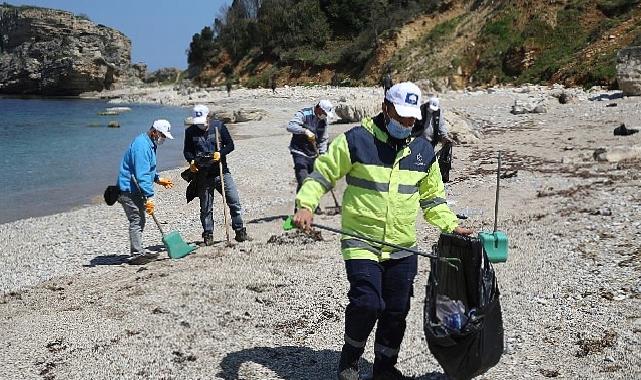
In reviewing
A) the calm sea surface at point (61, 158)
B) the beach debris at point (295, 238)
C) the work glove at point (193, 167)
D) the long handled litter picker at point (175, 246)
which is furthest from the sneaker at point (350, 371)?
the calm sea surface at point (61, 158)

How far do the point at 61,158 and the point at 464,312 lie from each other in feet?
79.9

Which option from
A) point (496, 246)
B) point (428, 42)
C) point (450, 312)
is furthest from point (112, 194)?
point (428, 42)

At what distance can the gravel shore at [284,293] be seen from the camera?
5121 mm

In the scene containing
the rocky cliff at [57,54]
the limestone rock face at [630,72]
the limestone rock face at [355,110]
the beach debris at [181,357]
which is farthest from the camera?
the rocky cliff at [57,54]

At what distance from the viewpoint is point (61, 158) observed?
2617 centimetres

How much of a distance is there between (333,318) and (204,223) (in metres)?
3.96

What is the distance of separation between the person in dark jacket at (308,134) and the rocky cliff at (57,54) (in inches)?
3343

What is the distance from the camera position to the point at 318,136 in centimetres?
1024

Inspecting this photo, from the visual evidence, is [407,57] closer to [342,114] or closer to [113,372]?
[342,114]

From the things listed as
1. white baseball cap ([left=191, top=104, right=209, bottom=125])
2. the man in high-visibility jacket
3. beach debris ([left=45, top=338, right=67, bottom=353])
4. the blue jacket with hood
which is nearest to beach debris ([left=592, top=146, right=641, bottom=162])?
white baseball cap ([left=191, top=104, right=209, bottom=125])

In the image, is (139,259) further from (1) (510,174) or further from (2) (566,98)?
(2) (566,98)

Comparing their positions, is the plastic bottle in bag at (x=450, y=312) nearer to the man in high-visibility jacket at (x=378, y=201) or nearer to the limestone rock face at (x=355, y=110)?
the man in high-visibility jacket at (x=378, y=201)

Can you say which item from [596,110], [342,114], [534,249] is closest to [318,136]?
[534,249]

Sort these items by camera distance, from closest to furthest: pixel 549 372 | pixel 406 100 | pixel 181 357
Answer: pixel 406 100
pixel 549 372
pixel 181 357
